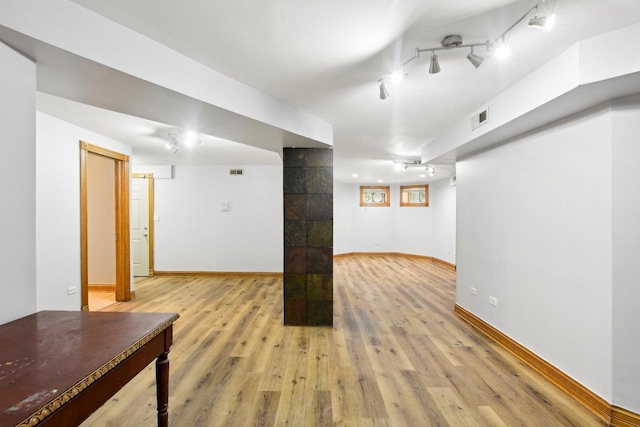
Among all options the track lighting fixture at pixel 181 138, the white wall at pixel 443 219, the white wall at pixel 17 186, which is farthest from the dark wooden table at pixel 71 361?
the white wall at pixel 443 219

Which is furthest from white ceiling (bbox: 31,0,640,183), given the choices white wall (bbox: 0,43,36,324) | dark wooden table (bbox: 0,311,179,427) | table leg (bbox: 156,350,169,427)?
table leg (bbox: 156,350,169,427)

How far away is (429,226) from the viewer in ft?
26.6

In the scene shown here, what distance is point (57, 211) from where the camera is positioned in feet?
10.3

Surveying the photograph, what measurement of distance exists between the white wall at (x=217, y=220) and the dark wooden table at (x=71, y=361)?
4476mm

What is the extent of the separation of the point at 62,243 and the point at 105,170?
200 cm

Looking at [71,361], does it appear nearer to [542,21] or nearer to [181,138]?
[542,21]

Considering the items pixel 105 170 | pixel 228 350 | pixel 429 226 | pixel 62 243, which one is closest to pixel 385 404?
pixel 228 350

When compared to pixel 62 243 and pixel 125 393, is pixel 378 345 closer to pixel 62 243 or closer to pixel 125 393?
pixel 125 393

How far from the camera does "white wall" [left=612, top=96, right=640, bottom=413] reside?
1735 mm

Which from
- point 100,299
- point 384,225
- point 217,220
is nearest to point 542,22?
point 217,220

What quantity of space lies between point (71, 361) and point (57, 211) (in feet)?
10.3

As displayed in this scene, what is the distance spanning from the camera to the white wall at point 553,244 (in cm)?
187

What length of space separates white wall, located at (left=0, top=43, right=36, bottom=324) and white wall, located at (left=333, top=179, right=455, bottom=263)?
7.27 metres

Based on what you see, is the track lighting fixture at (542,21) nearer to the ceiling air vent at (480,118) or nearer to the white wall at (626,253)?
the white wall at (626,253)
